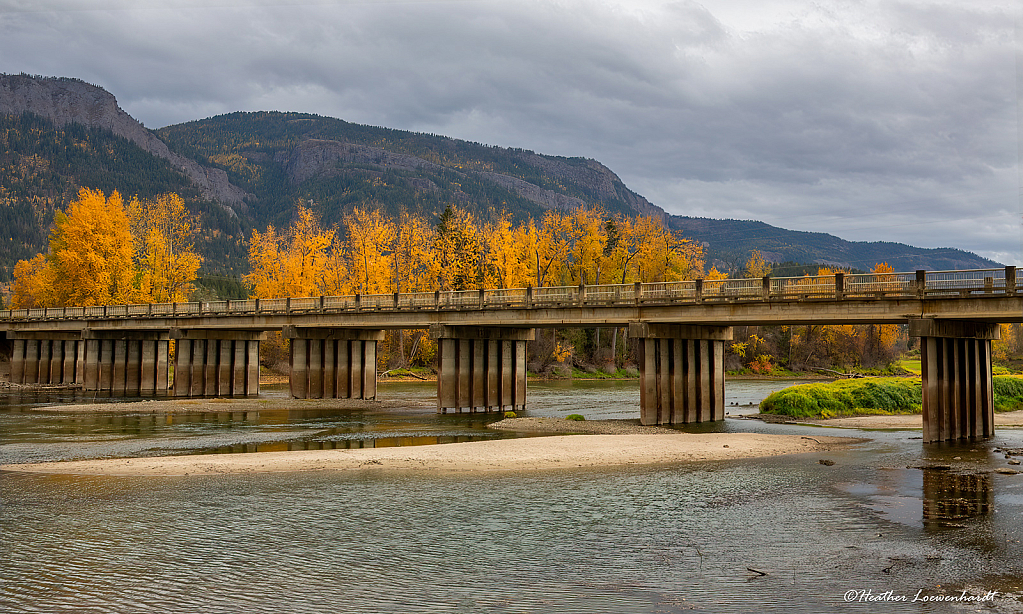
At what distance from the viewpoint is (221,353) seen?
82.8 metres

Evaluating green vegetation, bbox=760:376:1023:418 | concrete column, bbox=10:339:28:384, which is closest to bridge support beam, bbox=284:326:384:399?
green vegetation, bbox=760:376:1023:418

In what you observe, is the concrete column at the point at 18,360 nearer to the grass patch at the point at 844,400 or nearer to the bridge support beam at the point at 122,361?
the bridge support beam at the point at 122,361

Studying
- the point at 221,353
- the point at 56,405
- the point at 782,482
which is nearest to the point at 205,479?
the point at 782,482

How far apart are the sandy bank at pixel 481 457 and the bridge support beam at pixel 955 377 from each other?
4.30 metres

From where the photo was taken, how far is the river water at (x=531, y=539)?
15945mm

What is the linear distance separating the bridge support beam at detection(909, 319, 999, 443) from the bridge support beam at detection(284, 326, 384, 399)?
4605 cm

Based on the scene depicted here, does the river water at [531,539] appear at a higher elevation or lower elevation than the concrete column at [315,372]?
lower

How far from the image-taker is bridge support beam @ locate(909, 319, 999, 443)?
126 feet

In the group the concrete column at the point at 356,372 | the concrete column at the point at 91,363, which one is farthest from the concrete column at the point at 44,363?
the concrete column at the point at 356,372

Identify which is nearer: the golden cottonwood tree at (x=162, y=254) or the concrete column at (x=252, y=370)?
the concrete column at (x=252, y=370)

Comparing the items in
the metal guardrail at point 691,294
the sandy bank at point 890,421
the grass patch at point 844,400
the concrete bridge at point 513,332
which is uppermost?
the metal guardrail at point 691,294

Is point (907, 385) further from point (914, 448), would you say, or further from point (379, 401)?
point (379, 401)

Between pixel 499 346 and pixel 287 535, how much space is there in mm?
42549

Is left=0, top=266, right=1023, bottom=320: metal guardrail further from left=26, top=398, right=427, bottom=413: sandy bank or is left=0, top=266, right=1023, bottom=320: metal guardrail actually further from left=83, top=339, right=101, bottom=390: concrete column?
left=83, top=339, right=101, bottom=390: concrete column
